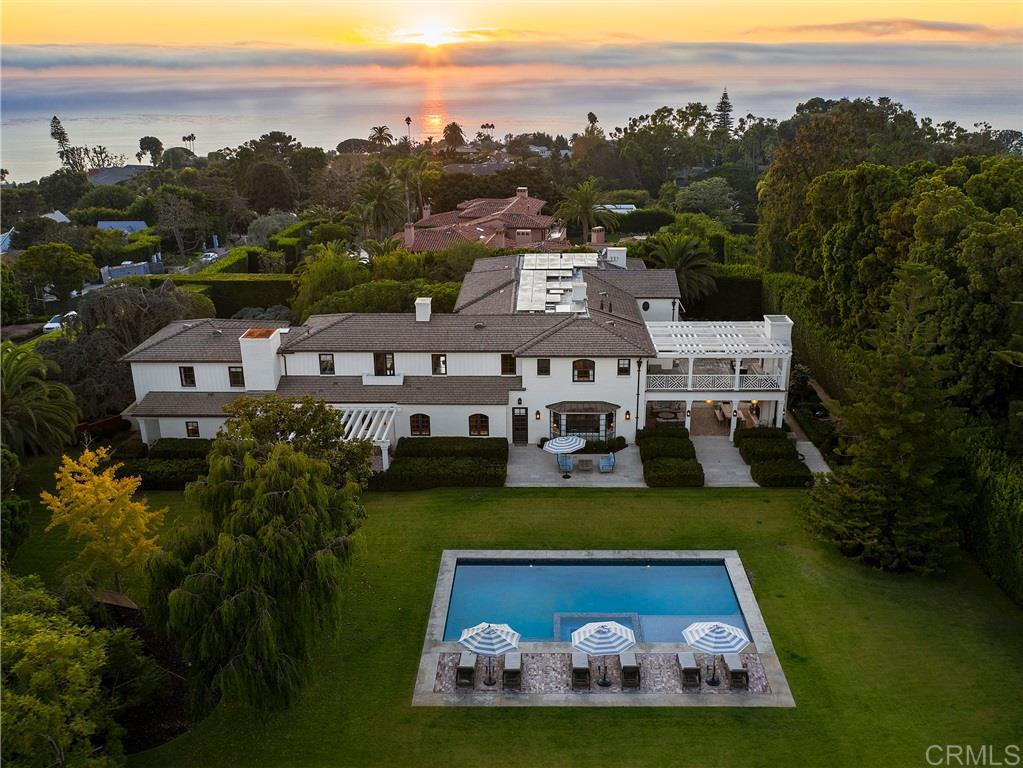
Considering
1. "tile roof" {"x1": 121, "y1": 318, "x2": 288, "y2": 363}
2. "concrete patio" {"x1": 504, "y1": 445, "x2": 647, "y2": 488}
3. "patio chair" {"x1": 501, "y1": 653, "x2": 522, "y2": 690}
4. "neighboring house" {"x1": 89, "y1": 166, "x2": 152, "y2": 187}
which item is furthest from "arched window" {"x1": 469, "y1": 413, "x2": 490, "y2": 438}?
"neighboring house" {"x1": 89, "y1": 166, "x2": 152, "y2": 187}

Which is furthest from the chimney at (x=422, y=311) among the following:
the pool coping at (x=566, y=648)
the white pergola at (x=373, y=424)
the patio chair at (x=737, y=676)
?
the patio chair at (x=737, y=676)

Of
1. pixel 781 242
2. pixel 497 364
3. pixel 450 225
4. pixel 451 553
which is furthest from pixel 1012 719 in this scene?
pixel 450 225

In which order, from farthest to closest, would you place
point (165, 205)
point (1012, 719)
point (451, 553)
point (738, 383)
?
point (165, 205) < point (738, 383) < point (451, 553) < point (1012, 719)

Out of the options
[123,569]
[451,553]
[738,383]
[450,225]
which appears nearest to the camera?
[123,569]

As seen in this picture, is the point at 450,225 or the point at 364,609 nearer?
the point at 364,609

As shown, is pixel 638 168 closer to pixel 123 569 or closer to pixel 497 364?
pixel 497 364

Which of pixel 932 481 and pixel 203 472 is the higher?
pixel 932 481
